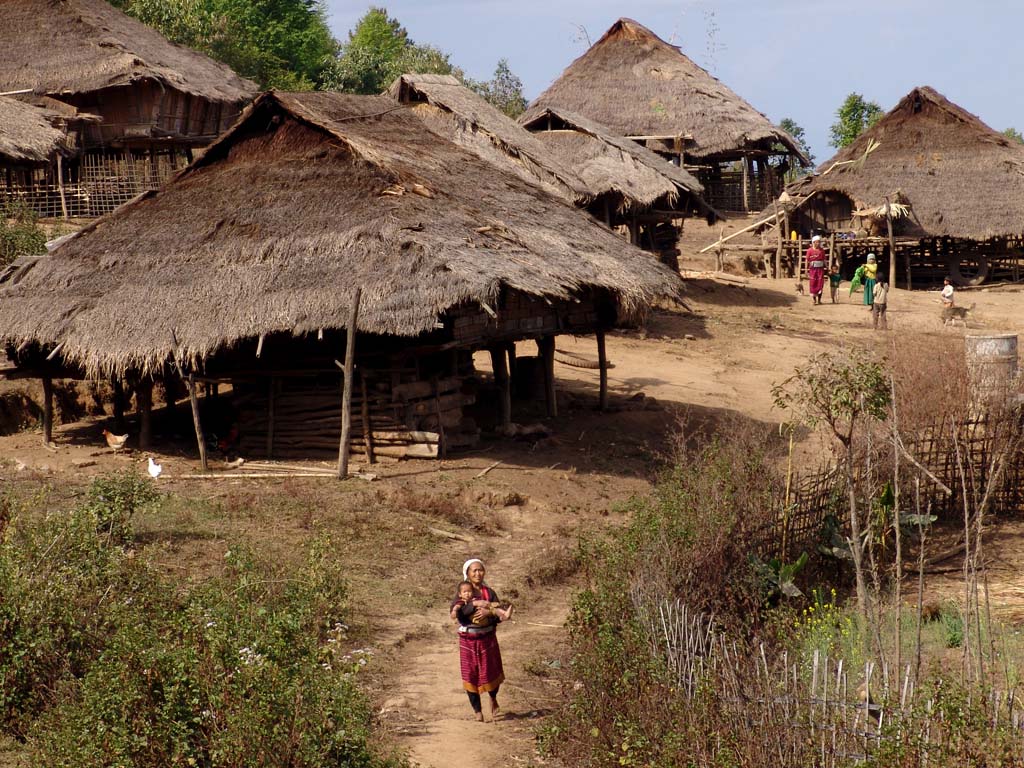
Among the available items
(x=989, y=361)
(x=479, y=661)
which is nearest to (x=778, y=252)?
(x=989, y=361)

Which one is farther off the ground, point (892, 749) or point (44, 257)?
point (44, 257)

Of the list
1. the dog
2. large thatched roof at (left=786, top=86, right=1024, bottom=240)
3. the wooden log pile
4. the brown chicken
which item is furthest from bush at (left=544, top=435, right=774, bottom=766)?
large thatched roof at (left=786, top=86, right=1024, bottom=240)

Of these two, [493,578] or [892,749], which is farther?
[493,578]

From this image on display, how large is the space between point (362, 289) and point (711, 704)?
287 inches

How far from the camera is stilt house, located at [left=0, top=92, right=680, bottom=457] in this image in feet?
41.7

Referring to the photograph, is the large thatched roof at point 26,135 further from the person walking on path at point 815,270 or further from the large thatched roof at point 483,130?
the person walking on path at point 815,270

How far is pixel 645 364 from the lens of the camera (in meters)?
19.5

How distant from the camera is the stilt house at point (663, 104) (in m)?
33.0

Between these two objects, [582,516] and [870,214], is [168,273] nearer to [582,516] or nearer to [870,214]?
[582,516]

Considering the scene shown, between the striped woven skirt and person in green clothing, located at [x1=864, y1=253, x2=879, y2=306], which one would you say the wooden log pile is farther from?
person in green clothing, located at [x1=864, y1=253, x2=879, y2=306]

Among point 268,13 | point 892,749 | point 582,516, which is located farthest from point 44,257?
point 268,13

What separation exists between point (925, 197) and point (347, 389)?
1946cm

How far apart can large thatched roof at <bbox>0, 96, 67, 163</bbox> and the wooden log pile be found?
11396 millimetres

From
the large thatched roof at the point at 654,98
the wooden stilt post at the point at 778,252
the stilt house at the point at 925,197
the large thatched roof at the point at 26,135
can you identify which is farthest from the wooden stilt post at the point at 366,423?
the large thatched roof at the point at 654,98
